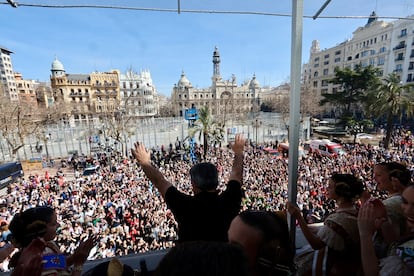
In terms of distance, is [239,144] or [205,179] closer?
[205,179]

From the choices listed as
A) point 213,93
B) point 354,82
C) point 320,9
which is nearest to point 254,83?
point 213,93

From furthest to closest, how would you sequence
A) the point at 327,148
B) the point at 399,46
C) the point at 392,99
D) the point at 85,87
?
1. the point at 85,87
2. the point at 399,46
3. the point at 392,99
4. the point at 327,148

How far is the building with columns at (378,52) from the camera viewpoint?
98.1ft

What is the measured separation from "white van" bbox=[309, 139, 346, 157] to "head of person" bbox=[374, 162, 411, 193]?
48.4 ft

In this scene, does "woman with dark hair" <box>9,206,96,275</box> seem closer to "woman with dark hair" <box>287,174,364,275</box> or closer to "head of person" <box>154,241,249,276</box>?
"head of person" <box>154,241,249,276</box>

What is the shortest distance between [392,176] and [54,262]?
238 cm

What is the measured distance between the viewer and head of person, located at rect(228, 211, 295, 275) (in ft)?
2.68

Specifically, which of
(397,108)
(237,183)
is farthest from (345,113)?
(237,183)

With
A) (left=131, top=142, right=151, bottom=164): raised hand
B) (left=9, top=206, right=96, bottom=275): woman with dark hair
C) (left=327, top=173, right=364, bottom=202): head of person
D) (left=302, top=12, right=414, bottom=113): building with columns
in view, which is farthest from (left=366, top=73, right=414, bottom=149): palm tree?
(left=9, top=206, right=96, bottom=275): woman with dark hair

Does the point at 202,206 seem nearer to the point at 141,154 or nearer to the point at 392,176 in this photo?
the point at 141,154

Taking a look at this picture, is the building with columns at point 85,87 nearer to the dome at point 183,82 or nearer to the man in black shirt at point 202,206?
the dome at point 183,82

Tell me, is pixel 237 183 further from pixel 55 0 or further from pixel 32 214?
pixel 55 0

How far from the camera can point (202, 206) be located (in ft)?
3.75

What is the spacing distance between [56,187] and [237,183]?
41.0ft
